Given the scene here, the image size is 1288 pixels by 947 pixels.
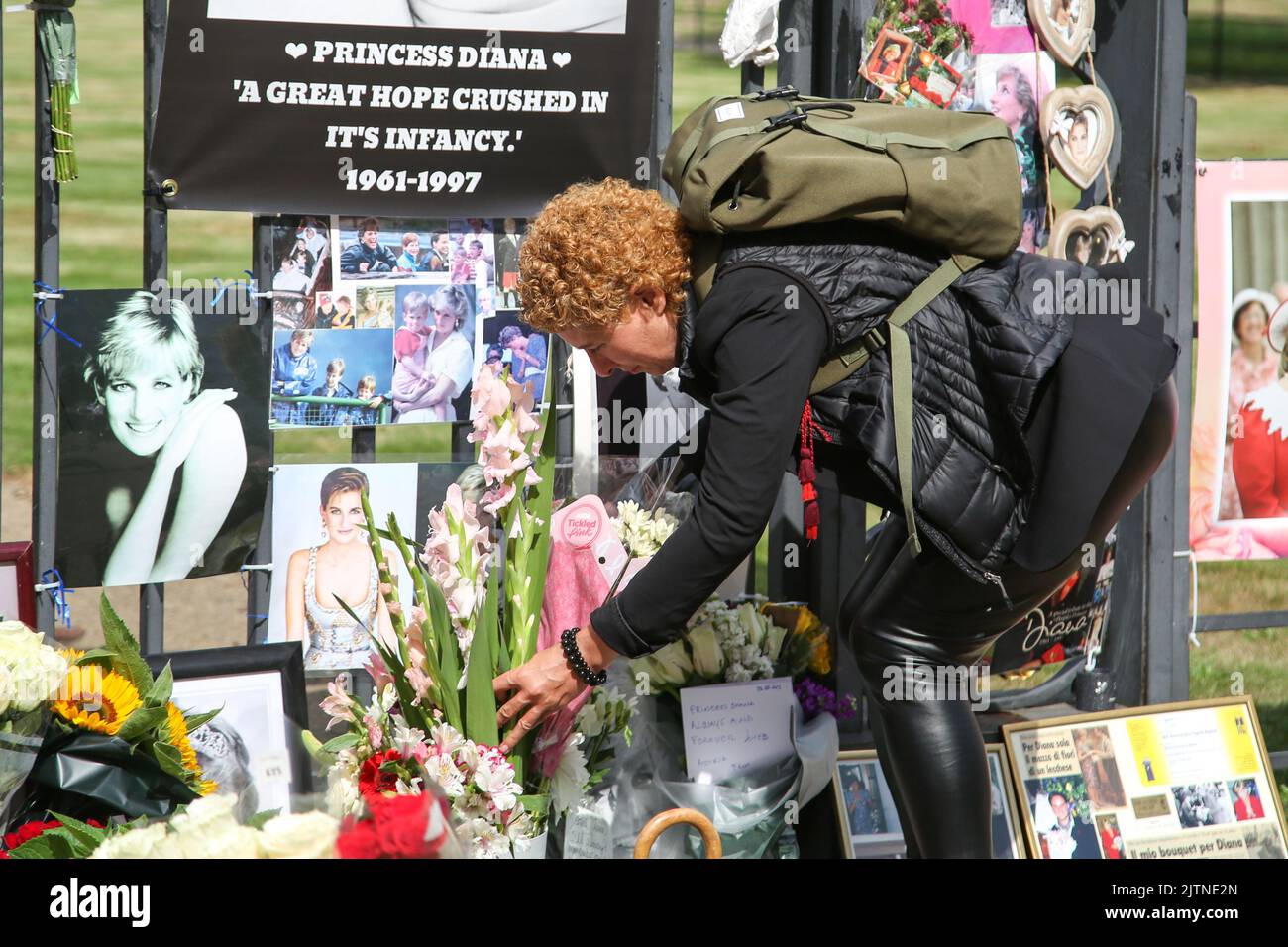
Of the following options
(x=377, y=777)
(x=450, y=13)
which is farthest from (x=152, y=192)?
(x=377, y=777)

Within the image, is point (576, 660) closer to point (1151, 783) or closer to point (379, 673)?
point (379, 673)

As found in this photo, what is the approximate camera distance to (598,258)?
1996 millimetres

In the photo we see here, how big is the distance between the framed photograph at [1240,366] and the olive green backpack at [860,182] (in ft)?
4.82

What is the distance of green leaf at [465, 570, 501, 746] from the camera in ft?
7.20

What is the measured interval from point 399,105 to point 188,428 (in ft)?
2.76

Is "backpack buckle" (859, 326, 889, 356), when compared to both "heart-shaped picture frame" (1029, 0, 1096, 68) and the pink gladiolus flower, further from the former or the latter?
"heart-shaped picture frame" (1029, 0, 1096, 68)

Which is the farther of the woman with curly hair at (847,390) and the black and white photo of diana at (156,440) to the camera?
the black and white photo of diana at (156,440)

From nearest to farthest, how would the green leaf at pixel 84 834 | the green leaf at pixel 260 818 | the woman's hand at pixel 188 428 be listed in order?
the green leaf at pixel 260 818, the green leaf at pixel 84 834, the woman's hand at pixel 188 428

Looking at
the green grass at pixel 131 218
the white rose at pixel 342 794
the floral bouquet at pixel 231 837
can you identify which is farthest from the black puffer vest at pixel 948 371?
the green grass at pixel 131 218

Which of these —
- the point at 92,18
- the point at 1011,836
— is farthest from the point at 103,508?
the point at 92,18

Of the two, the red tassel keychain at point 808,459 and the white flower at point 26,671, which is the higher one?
the red tassel keychain at point 808,459

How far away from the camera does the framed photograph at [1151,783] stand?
310 cm

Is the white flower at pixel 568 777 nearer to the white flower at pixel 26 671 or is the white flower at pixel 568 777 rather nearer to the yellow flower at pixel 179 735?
the yellow flower at pixel 179 735
